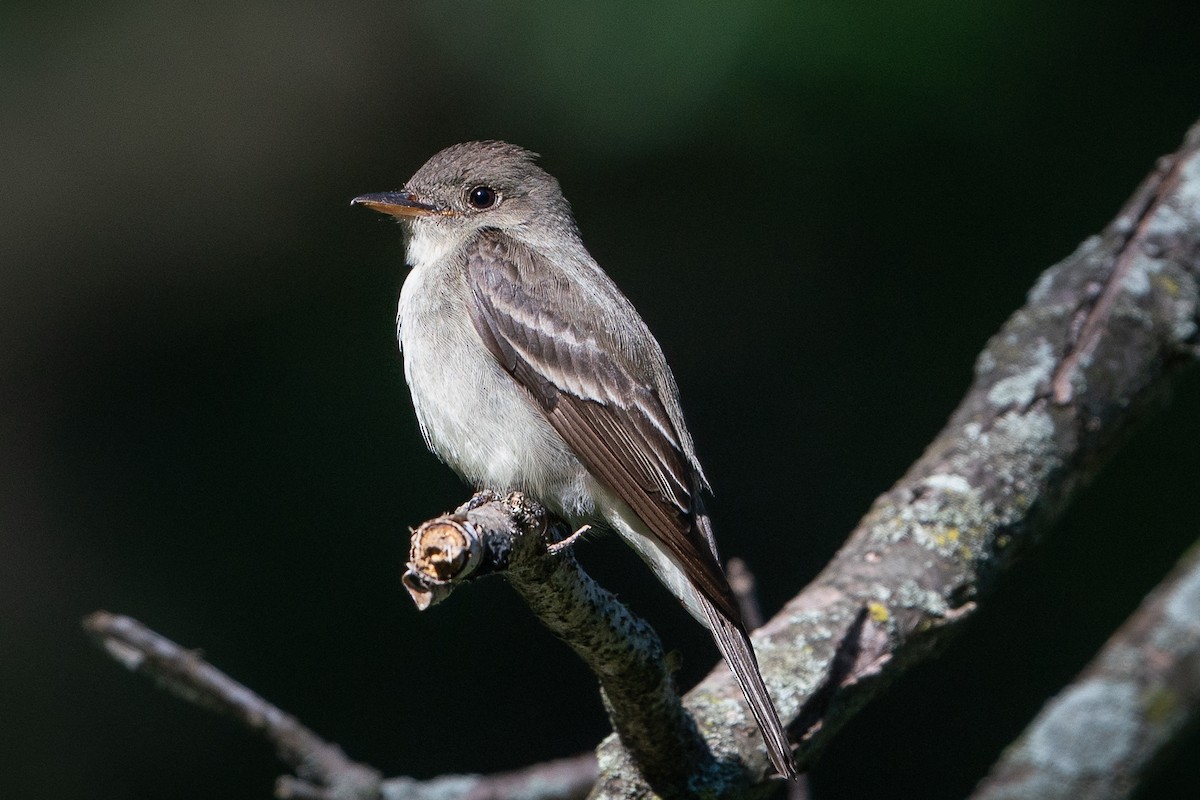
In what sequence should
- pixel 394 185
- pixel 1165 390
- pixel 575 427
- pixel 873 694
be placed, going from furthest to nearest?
pixel 394 185 → pixel 1165 390 → pixel 575 427 → pixel 873 694

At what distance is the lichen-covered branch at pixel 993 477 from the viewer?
2.75 meters

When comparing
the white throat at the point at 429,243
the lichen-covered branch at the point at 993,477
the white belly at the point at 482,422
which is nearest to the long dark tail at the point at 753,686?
the lichen-covered branch at the point at 993,477

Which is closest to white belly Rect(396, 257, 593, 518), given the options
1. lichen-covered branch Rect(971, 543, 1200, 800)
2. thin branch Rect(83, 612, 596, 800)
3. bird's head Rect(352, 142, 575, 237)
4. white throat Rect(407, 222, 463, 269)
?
white throat Rect(407, 222, 463, 269)

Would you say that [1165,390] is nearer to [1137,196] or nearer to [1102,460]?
[1102,460]

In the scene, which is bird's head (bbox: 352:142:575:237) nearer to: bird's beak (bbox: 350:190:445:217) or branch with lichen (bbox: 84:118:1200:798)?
bird's beak (bbox: 350:190:445:217)

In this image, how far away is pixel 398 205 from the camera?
3.52 m

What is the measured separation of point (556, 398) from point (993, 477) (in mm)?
1087

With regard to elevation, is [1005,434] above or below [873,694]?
above

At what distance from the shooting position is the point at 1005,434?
3.27 meters

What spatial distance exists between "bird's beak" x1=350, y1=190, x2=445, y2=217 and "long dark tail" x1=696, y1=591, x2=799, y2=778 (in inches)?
58.2

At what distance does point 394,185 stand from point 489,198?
1.27 m

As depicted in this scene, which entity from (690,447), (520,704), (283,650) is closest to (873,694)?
(690,447)

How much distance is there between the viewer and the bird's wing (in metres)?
2.89

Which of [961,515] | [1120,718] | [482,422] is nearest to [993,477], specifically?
[961,515]
